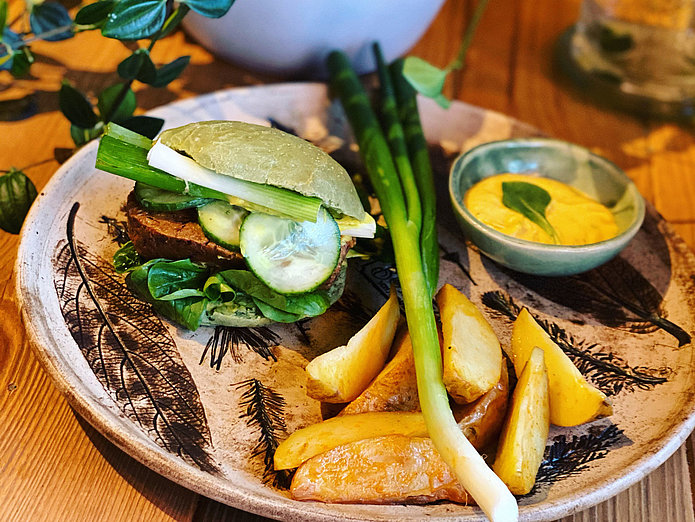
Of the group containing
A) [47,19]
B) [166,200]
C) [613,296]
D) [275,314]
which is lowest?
[613,296]

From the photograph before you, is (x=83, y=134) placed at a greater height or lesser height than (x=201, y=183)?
lesser

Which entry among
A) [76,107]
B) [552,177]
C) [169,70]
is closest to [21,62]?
[76,107]

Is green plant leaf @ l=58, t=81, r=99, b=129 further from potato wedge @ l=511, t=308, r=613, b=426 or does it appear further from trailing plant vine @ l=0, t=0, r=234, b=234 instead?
potato wedge @ l=511, t=308, r=613, b=426

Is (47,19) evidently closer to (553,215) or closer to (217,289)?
(217,289)

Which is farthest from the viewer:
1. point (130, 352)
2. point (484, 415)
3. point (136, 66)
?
point (136, 66)

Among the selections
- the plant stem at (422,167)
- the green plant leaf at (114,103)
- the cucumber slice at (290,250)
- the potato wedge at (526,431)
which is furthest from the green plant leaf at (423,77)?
the potato wedge at (526,431)

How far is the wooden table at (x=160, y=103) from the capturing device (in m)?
1.43

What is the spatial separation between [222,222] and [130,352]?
15.7 inches

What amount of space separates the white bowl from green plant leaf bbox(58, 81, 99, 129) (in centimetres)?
73

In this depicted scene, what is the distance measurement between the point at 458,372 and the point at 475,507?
0.28 m

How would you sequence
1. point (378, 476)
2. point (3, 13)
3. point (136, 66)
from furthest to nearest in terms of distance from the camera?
point (3, 13) < point (136, 66) < point (378, 476)

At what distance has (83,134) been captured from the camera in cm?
224

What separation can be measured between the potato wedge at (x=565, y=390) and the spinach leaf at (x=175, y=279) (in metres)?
0.86

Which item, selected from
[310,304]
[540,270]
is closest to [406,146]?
[540,270]
